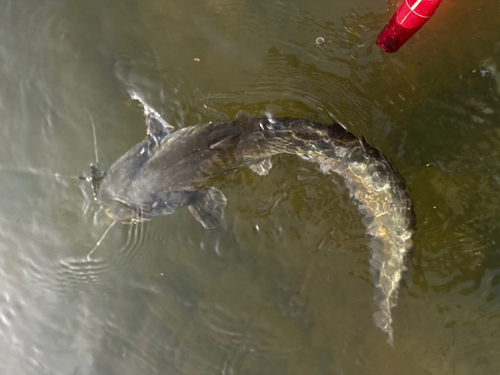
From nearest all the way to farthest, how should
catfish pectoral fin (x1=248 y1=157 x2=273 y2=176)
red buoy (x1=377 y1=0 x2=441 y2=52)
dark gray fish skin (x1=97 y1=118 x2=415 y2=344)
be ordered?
1. red buoy (x1=377 y1=0 x2=441 y2=52)
2. dark gray fish skin (x1=97 y1=118 x2=415 y2=344)
3. catfish pectoral fin (x1=248 y1=157 x2=273 y2=176)

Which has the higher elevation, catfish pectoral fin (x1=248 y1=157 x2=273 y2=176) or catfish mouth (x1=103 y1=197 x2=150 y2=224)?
catfish pectoral fin (x1=248 y1=157 x2=273 y2=176)

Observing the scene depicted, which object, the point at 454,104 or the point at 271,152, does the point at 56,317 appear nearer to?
the point at 271,152

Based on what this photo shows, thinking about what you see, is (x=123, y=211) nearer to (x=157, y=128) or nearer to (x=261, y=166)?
(x=157, y=128)

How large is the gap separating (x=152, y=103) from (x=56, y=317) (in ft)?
8.03

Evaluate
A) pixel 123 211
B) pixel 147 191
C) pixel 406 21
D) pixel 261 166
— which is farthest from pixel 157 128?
pixel 406 21

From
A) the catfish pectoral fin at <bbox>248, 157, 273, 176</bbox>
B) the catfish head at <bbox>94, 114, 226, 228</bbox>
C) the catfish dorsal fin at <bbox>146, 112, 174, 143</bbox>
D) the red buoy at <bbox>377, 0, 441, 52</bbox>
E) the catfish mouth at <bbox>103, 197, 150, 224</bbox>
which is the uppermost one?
the red buoy at <bbox>377, 0, 441, 52</bbox>

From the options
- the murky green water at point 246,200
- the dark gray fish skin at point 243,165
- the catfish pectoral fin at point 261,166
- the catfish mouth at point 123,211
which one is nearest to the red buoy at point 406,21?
the murky green water at point 246,200

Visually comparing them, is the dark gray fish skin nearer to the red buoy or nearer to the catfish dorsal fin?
the catfish dorsal fin

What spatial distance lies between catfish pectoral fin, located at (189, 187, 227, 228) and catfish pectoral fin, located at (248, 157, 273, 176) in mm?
384

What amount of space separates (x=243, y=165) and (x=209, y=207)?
497 millimetres

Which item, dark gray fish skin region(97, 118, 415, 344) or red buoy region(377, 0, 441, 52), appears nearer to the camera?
red buoy region(377, 0, 441, 52)

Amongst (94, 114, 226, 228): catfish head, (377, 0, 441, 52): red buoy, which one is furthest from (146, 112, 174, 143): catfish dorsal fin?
(377, 0, 441, 52): red buoy

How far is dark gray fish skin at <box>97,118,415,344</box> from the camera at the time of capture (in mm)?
2439

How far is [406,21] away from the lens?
7.55 ft
